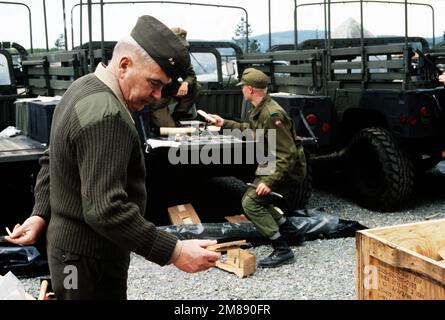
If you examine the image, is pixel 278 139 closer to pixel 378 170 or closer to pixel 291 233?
pixel 291 233

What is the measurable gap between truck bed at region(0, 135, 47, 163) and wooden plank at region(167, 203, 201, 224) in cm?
135

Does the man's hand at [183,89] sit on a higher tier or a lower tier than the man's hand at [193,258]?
higher

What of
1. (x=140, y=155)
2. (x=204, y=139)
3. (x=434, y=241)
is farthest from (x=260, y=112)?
(x=140, y=155)

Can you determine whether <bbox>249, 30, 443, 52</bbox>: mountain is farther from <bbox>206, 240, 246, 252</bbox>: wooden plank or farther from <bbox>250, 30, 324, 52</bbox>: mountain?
<bbox>206, 240, 246, 252</bbox>: wooden plank

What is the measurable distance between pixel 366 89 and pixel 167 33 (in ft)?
17.8

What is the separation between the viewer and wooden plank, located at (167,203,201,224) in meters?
6.35

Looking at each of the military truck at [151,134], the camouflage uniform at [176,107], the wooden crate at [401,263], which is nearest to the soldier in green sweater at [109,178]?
the wooden crate at [401,263]

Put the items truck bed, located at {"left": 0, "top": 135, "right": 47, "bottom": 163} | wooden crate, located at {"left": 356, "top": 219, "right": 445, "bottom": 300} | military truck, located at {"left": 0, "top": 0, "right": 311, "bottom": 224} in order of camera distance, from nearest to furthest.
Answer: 1. wooden crate, located at {"left": 356, "top": 219, "right": 445, "bottom": 300}
2. truck bed, located at {"left": 0, "top": 135, "right": 47, "bottom": 163}
3. military truck, located at {"left": 0, "top": 0, "right": 311, "bottom": 224}

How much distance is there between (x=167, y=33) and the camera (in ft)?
7.52

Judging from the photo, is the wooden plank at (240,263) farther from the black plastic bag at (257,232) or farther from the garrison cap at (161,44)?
the garrison cap at (161,44)

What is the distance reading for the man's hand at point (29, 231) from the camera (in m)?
2.62

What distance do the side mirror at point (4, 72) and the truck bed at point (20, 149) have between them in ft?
5.33

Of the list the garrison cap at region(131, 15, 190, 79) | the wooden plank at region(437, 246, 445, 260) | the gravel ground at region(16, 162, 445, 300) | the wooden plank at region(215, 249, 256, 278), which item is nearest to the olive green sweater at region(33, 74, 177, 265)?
the garrison cap at region(131, 15, 190, 79)
